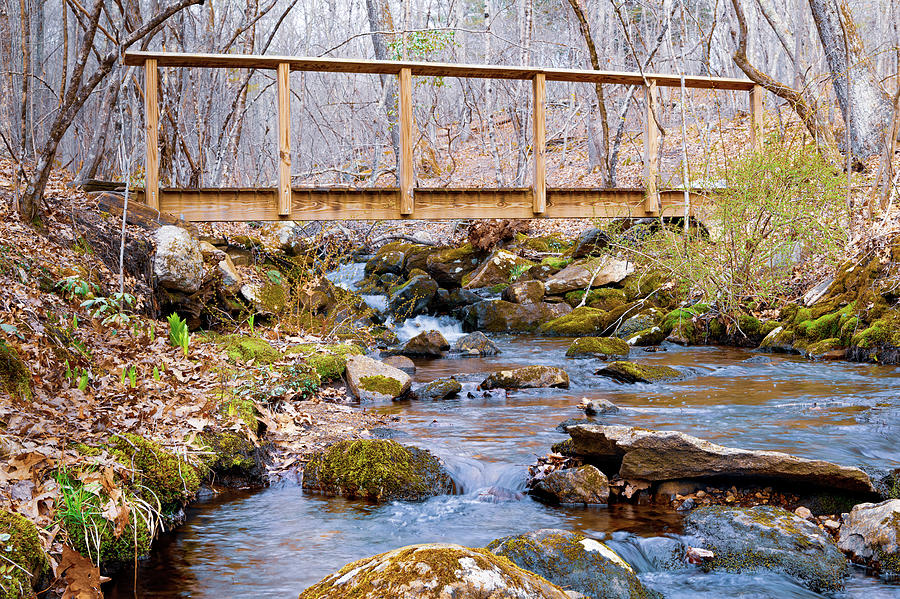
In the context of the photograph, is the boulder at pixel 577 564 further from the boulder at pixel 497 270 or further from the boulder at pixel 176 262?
the boulder at pixel 497 270

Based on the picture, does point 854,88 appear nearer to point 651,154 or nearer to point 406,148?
point 651,154

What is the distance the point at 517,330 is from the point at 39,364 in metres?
9.89

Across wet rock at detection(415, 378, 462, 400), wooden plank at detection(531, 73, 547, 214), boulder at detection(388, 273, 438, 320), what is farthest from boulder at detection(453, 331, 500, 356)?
wet rock at detection(415, 378, 462, 400)

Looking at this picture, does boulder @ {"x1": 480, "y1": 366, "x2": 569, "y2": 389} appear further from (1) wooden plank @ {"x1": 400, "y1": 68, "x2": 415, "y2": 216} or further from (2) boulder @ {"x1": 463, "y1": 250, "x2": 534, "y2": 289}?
(2) boulder @ {"x1": 463, "y1": 250, "x2": 534, "y2": 289}

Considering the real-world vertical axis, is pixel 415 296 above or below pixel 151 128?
below

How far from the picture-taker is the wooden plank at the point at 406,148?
1059 centimetres

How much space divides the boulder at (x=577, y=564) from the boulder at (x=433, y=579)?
1.12 metres

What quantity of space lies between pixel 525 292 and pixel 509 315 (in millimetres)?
749

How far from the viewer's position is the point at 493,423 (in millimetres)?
6418

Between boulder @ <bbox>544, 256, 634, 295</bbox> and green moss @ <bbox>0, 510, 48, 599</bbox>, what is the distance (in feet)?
40.0

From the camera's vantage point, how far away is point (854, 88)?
12992mm

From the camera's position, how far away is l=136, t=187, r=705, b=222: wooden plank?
407 inches

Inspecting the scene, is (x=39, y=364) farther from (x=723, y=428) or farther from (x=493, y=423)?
(x=723, y=428)

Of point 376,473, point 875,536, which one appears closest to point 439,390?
point 376,473
